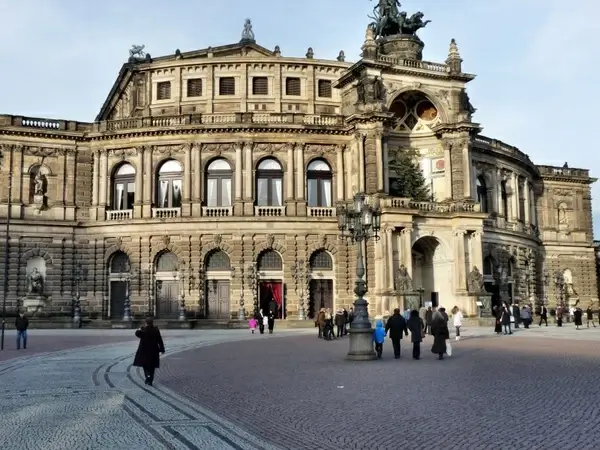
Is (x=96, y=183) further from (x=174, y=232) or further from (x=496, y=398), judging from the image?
(x=496, y=398)

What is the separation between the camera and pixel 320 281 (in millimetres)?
51125

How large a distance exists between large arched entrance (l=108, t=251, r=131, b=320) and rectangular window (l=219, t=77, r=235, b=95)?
16660 mm

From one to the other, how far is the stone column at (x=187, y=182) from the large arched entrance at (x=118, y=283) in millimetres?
5896

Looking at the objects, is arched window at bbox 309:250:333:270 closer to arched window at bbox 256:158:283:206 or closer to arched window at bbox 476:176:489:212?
arched window at bbox 256:158:283:206

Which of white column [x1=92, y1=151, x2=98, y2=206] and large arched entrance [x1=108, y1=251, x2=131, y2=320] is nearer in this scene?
large arched entrance [x1=108, y1=251, x2=131, y2=320]

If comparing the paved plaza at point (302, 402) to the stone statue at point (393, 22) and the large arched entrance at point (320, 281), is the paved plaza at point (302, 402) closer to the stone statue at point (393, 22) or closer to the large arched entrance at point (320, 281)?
the large arched entrance at point (320, 281)

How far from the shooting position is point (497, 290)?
59.1m

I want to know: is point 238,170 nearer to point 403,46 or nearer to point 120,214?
point 120,214

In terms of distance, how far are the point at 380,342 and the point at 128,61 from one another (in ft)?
165

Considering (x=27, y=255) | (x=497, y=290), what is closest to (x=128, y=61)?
(x=27, y=255)

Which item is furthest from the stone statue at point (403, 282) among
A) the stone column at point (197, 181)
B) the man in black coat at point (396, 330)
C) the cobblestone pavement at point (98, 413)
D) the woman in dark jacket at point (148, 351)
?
the woman in dark jacket at point (148, 351)

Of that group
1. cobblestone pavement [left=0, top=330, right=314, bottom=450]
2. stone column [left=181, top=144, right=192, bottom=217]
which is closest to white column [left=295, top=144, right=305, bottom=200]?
stone column [left=181, top=144, right=192, bottom=217]

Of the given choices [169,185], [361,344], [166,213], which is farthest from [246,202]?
[361,344]

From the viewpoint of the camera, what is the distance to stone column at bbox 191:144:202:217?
2018 inches
